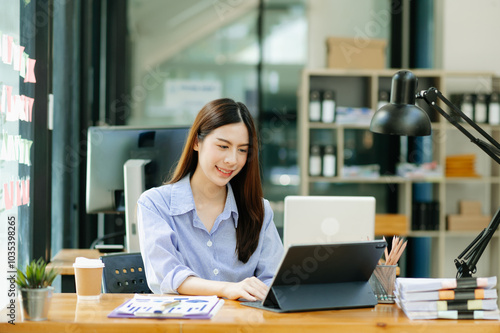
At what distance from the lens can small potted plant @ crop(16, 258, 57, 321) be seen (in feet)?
5.09

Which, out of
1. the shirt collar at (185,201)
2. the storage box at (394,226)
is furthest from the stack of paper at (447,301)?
the storage box at (394,226)

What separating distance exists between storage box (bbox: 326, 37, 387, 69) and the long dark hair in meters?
3.00

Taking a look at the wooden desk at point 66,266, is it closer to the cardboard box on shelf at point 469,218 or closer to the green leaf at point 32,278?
the green leaf at point 32,278

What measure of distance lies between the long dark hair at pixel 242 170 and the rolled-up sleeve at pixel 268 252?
0.03 m

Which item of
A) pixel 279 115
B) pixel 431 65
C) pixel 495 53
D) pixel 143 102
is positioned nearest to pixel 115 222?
pixel 143 102

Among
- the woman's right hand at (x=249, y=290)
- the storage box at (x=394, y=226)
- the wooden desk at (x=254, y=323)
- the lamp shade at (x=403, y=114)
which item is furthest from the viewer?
the storage box at (x=394, y=226)

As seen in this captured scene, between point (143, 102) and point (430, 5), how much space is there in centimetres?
271

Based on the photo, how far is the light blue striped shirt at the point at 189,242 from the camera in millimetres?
2010

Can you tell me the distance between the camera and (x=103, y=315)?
161cm

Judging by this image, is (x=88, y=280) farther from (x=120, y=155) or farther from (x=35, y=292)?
(x=120, y=155)

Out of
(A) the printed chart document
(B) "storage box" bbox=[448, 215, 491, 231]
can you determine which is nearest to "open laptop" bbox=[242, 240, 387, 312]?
(A) the printed chart document

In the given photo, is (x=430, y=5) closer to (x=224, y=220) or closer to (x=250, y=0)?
(x=250, y=0)

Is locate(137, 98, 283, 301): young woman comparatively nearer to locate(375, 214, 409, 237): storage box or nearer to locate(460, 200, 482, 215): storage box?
locate(375, 214, 409, 237): storage box

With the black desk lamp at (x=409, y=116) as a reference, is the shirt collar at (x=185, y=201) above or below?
below
